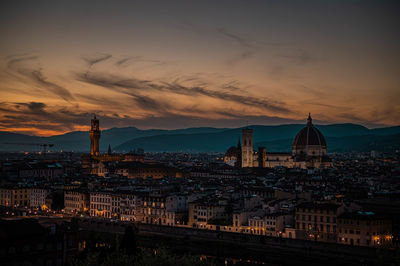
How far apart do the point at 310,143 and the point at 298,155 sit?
230 inches

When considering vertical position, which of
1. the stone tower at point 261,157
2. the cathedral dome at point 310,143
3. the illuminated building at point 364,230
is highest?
the cathedral dome at point 310,143

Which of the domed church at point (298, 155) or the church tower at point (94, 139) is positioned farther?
the church tower at point (94, 139)

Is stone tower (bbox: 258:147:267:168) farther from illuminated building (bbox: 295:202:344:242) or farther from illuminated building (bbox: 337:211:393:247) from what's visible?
illuminated building (bbox: 337:211:393:247)

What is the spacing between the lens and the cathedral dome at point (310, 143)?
6388 inches

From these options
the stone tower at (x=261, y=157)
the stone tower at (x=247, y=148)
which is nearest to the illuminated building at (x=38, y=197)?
the stone tower at (x=247, y=148)

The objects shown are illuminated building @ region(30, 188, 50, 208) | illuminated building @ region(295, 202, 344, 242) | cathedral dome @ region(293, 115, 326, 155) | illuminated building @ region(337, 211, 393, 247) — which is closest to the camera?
illuminated building @ region(337, 211, 393, 247)

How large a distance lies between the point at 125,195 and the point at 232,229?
56.4ft

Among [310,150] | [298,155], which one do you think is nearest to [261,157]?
[298,155]

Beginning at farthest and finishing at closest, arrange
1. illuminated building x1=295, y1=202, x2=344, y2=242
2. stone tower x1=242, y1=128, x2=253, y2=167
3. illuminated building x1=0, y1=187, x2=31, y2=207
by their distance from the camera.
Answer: stone tower x1=242, y1=128, x2=253, y2=167, illuminated building x1=0, y1=187, x2=31, y2=207, illuminated building x1=295, y1=202, x2=344, y2=242

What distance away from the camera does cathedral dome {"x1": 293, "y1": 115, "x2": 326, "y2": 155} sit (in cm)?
16225

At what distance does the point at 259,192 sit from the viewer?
69188 millimetres

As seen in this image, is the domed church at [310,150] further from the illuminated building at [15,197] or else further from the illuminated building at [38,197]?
the illuminated building at [15,197]

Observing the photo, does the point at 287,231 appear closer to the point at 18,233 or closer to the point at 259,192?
the point at 259,192

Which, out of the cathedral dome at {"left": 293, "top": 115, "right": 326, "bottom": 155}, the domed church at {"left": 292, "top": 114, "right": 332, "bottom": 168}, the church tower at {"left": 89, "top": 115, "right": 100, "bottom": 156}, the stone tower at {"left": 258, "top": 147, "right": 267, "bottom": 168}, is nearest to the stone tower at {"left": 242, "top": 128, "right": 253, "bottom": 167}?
the stone tower at {"left": 258, "top": 147, "right": 267, "bottom": 168}
